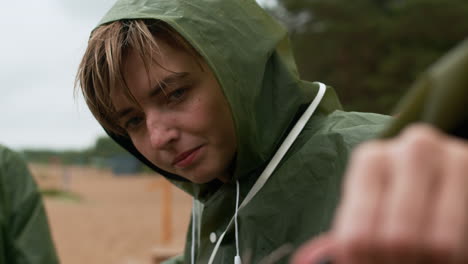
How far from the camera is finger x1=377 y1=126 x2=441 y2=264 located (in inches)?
13.7


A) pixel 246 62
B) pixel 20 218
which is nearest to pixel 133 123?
pixel 246 62

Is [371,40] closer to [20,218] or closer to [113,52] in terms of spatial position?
[20,218]

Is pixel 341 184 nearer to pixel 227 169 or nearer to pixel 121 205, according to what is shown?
pixel 227 169

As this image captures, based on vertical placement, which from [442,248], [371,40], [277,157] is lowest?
[371,40]

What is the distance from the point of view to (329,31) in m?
11.9

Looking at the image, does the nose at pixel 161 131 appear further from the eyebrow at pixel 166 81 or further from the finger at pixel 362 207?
the finger at pixel 362 207

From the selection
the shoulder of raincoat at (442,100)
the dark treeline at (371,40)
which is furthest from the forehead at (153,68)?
the dark treeline at (371,40)

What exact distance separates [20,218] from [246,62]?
4.60ft

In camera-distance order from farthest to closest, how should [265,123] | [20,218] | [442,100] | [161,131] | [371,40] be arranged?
[371,40]
[20,218]
[265,123]
[161,131]
[442,100]

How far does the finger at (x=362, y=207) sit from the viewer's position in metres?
0.35

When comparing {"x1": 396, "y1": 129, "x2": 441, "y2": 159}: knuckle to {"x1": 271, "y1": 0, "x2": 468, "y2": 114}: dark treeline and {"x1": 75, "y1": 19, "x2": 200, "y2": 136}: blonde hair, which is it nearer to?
{"x1": 75, "y1": 19, "x2": 200, "y2": 136}: blonde hair

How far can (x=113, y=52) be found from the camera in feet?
3.92

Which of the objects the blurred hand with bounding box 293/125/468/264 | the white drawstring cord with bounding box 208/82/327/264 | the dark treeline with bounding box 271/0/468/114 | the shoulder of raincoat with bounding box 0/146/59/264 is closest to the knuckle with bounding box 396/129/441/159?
the blurred hand with bounding box 293/125/468/264

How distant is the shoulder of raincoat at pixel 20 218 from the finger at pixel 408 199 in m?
2.10
